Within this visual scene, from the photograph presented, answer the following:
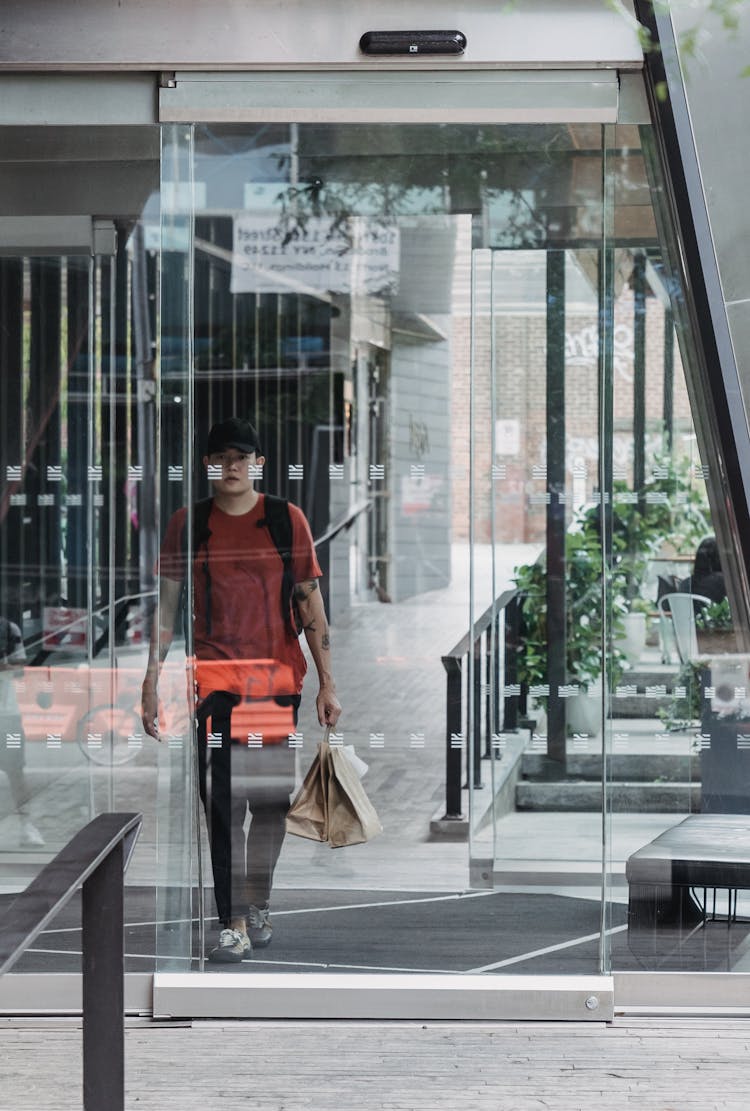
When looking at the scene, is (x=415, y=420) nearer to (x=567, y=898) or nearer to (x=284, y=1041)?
(x=567, y=898)

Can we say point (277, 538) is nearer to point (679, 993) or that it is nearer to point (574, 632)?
point (574, 632)

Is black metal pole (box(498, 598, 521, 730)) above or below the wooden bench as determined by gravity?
above

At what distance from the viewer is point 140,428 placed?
670cm

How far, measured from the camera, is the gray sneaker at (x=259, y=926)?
484cm

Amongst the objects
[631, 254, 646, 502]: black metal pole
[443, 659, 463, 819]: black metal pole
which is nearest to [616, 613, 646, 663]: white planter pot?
[631, 254, 646, 502]: black metal pole

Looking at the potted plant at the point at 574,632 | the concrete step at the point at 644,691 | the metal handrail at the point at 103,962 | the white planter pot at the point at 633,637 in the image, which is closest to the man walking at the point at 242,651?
the potted plant at the point at 574,632

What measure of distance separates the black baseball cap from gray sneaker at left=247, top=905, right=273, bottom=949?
1574mm

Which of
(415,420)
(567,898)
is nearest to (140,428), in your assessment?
(415,420)

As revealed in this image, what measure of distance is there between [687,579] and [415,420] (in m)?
1.54

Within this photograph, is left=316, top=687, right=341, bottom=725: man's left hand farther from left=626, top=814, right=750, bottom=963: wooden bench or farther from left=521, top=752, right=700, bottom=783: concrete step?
left=626, top=814, right=750, bottom=963: wooden bench

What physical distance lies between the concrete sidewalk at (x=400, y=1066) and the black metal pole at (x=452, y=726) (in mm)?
1153

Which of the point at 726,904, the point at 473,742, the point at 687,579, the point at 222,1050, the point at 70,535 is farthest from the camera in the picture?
the point at 70,535

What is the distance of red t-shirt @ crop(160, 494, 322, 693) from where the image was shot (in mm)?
4820

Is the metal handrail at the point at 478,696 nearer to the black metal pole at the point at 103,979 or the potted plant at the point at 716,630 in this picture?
the potted plant at the point at 716,630
